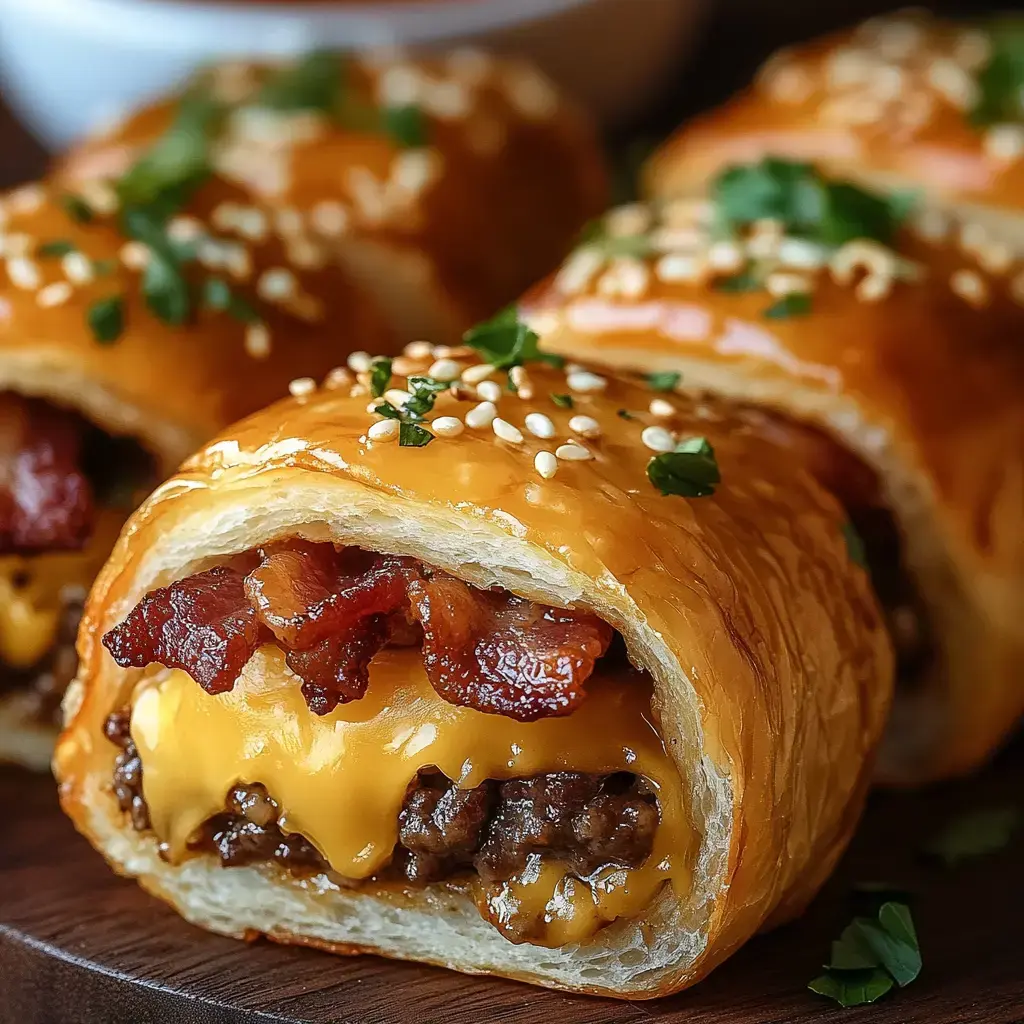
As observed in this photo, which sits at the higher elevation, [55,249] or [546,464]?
[55,249]

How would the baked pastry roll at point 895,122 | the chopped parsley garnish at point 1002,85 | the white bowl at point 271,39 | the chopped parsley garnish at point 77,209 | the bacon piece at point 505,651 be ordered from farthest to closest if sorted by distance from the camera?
the white bowl at point 271,39 < the chopped parsley garnish at point 1002,85 < the baked pastry roll at point 895,122 < the chopped parsley garnish at point 77,209 < the bacon piece at point 505,651

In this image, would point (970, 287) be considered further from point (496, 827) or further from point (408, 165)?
point (496, 827)

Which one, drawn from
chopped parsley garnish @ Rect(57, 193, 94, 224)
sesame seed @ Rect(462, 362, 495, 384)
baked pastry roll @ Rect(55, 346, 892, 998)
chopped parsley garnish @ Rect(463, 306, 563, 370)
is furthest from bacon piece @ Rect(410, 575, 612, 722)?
chopped parsley garnish @ Rect(57, 193, 94, 224)

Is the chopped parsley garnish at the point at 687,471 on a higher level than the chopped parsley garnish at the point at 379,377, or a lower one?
lower

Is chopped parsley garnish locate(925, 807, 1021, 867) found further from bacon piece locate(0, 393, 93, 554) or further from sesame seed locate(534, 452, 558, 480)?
bacon piece locate(0, 393, 93, 554)

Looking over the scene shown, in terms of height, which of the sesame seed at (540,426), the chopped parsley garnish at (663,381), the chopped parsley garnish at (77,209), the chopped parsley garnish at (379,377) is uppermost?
the chopped parsley garnish at (77,209)

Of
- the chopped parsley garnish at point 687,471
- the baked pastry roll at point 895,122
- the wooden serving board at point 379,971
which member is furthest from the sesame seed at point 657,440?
the baked pastry roll at point 895,122

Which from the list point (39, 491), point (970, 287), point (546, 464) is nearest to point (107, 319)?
point (39, 491)

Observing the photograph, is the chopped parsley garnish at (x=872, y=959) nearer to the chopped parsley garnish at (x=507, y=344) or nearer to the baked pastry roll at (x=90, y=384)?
the chopped parsley garnish at (x=507, y=344)
